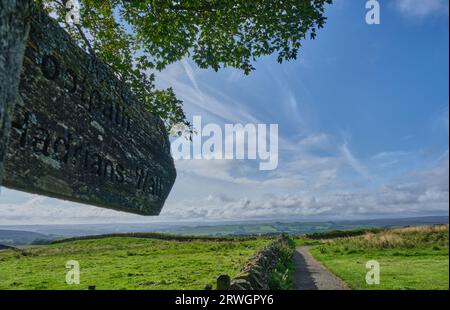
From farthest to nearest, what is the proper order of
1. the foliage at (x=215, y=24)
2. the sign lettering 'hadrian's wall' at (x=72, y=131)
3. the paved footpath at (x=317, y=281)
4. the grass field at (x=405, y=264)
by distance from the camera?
1. the grass field at (x=405, y=264)
2. the paved footpath at (x=317, y=281)
3. the foliage at (x=215, y=24)
4. the sign lettering 'hadrian's wall' at (x=72, y=131)

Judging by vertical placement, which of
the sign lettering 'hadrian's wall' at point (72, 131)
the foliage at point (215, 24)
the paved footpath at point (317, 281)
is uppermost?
the foliage at point (215, 24)

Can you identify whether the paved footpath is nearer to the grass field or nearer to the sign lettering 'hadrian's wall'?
the grass field

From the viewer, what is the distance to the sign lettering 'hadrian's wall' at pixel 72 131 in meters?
2.78

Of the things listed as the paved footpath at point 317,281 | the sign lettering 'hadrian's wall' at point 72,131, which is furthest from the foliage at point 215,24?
the paved footpath at point 317,281

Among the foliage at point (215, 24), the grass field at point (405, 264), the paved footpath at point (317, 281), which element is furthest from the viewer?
the grass field at point (405, 264)

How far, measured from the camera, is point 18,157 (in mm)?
2666

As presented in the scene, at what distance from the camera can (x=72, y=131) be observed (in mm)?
3283

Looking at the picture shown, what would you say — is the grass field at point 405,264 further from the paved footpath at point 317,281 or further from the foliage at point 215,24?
the foliage at point 215,24

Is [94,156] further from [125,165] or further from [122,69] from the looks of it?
[122,69]

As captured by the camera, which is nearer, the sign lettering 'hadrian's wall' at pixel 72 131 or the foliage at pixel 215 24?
the sign lettering 'hadrian's wall' at pixel 72 131

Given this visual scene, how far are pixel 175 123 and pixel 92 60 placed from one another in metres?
8.58

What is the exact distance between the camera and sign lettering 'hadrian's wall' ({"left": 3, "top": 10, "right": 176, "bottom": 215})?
109 inches

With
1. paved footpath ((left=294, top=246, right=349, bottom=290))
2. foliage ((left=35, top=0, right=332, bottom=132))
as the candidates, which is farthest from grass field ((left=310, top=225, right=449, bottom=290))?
foliage ((left=35, top=0, right=332, bottom=132))
